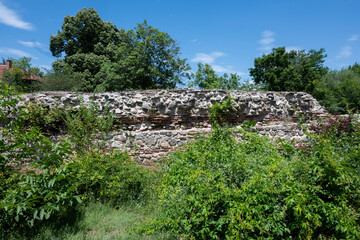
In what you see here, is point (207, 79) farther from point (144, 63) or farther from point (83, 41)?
point (83, 41)

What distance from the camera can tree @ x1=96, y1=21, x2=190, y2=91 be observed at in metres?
17.9

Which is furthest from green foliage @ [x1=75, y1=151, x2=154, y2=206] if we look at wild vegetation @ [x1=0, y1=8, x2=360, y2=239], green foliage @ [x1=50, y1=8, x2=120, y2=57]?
green foliage @ [x1=50, y1=8, x2=120, y2=57]

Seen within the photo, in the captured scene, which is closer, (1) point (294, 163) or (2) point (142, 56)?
(1) point (294, 163)

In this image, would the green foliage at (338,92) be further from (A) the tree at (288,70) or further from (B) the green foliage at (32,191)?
(B) the green foliage at (32,191)

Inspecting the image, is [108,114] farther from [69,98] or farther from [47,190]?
[47,190]

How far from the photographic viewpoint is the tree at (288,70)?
2598cm

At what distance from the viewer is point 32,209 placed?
9.39ft

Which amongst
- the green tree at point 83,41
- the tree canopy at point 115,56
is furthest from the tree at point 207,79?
the green tree at point 83,41

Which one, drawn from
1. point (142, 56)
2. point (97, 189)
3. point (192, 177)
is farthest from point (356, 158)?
point (142, 56)

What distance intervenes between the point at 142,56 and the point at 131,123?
10927 mm

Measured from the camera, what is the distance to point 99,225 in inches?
134

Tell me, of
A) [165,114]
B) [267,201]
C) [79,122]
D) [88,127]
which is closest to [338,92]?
[165,114]

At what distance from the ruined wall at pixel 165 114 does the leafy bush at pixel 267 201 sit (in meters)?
4.49

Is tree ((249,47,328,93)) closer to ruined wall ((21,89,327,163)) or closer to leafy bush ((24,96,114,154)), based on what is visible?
ruined wall ((21,89,327,163))
